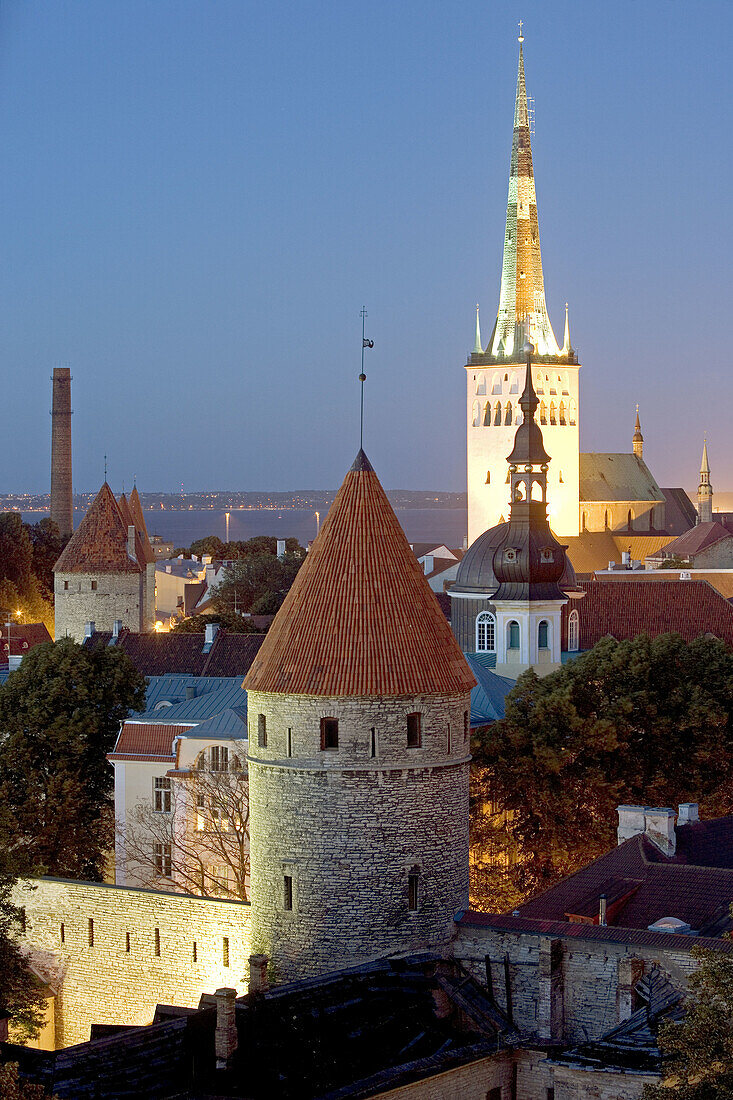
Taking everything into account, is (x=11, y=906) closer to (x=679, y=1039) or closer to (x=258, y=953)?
(x=258, y=953)

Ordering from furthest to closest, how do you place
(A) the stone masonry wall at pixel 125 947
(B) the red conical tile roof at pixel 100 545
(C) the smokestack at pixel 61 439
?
Answer: (C) the smokestack at pixel 61 439
(B) the red conical tile roof at pixel 100 545
(A) the stone masonry wall at pixel 125 947

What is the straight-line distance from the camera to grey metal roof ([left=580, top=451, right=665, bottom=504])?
131 meters

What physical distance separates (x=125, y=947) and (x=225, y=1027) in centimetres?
654

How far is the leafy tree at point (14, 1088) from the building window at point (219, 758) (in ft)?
69.3

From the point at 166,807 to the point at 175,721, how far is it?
229cm

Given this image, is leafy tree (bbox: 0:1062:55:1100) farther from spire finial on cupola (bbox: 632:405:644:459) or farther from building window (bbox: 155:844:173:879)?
spire finial on cupola (bbox: 632:405:644:459)

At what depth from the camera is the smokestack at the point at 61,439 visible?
11656cm

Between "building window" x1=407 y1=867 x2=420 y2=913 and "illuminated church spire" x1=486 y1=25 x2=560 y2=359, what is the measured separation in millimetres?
96232

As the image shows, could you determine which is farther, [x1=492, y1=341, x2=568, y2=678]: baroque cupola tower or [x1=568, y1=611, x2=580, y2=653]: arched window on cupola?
[x1=568, y1=611, x2=580, y2=653]: arched window on cupola

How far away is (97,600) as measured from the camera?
249ft

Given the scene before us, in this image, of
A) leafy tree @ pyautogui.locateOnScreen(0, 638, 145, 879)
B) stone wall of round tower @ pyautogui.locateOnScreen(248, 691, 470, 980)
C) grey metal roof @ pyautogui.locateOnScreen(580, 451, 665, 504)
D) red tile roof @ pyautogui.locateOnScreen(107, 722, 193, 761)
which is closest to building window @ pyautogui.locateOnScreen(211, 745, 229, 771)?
red tile roof @ pyautogui.locateOnScreen(107, 722, 193, 761)

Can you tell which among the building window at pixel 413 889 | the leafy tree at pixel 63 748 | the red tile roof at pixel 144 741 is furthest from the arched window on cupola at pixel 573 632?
the building window at pixel 413 889

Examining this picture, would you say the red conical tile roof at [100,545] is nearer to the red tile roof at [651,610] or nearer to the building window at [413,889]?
the red tile roof at [651,610]

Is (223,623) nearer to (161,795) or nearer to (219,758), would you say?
(161,795)
